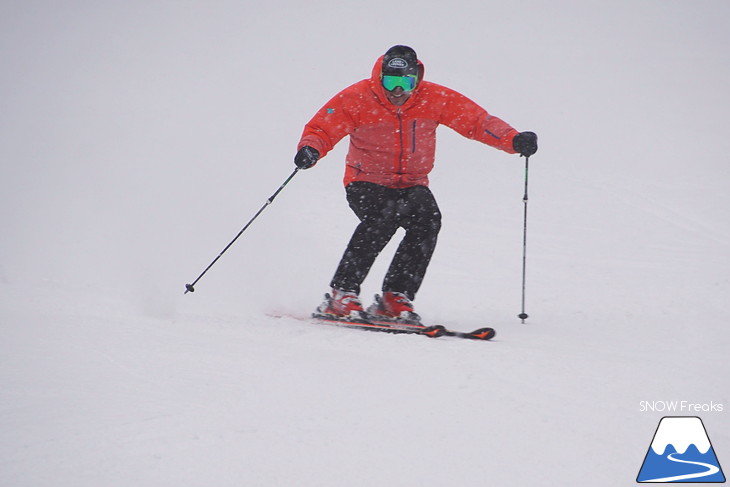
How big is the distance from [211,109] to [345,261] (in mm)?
11442

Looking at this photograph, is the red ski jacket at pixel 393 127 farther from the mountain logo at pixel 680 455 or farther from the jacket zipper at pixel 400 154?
the mountain logo at pixel 680 455

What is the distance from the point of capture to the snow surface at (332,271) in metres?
2.38

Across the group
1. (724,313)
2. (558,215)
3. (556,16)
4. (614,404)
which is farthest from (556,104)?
(614,404)

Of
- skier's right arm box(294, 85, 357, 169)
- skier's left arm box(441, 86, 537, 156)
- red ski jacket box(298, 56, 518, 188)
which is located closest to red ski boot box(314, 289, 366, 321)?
red ski jacket box(298, 56, 518, 188)

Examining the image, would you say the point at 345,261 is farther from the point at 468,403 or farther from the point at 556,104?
the point at 556,104

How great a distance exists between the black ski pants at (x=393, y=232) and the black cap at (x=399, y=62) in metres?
0.75

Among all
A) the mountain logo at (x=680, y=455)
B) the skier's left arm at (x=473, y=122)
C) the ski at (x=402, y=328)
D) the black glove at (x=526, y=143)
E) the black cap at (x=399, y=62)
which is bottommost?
the mountain logo at (x=680, y=455)

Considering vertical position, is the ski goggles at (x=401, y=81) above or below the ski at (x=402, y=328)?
above

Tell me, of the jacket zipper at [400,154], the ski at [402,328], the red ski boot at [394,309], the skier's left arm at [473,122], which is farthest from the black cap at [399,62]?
the ski at [402,328]

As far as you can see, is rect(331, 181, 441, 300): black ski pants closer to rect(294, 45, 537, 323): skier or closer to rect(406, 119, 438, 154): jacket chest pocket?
rect(294, 45, 537, 323): skier

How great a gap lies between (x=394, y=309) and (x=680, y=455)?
235 cm

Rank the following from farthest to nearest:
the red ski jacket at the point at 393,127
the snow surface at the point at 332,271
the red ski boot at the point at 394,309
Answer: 1. the red ski jacket at the point at 393,127
2. the red ski boot at the point at 394,309
3. the snow surface at the point at 332,271

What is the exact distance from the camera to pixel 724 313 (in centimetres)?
459

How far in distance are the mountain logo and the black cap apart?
8.29ft
